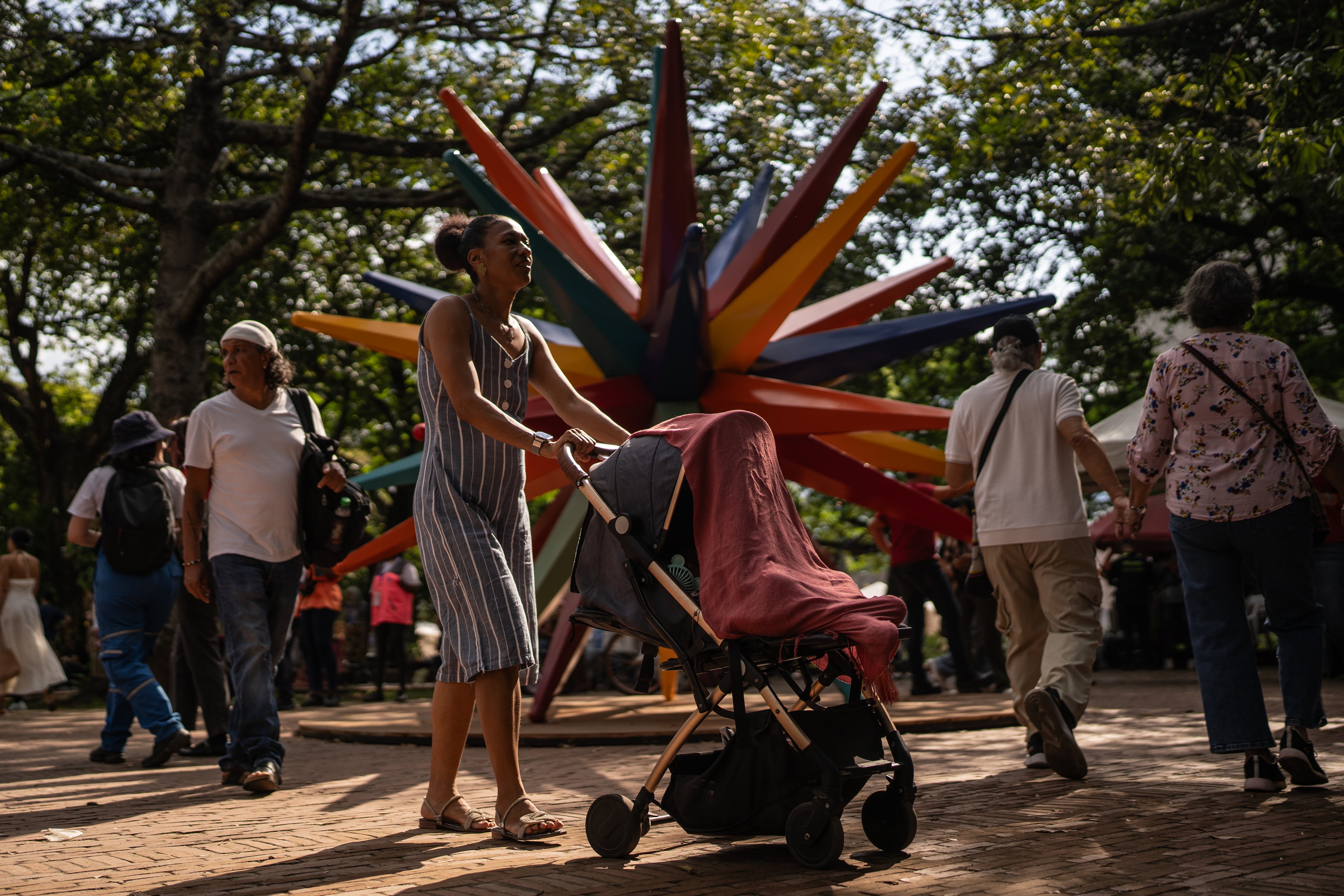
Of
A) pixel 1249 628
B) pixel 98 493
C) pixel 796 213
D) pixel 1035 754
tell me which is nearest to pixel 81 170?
pixel 98 493

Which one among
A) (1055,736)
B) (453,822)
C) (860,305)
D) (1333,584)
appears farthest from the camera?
(860,305)

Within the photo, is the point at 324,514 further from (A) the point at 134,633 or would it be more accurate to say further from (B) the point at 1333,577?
(B) the point at 1333,577

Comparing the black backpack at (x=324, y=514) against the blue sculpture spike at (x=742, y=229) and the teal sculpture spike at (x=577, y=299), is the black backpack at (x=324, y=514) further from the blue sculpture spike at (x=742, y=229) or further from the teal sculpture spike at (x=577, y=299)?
the blue sculpture spike at (x=742, y=229)

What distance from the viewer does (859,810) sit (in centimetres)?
476

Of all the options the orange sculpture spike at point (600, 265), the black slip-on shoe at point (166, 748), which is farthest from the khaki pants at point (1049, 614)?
the black slip-on shoe at point (166, 748)

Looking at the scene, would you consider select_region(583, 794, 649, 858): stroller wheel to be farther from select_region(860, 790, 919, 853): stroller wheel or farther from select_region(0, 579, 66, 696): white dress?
select_region(0, 579, 66, 696): white dress

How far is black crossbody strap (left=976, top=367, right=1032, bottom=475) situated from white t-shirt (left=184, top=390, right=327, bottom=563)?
3.25 meters

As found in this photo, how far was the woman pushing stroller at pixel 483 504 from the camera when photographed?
167 inches

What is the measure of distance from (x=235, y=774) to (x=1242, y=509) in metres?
4.41

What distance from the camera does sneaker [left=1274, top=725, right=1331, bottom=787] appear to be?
4.84m

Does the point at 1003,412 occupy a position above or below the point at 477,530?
above

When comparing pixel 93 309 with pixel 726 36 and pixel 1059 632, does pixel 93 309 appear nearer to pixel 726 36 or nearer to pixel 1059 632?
pixel 726 36

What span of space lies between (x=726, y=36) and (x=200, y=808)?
36.4 feet

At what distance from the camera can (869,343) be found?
8391 mm
